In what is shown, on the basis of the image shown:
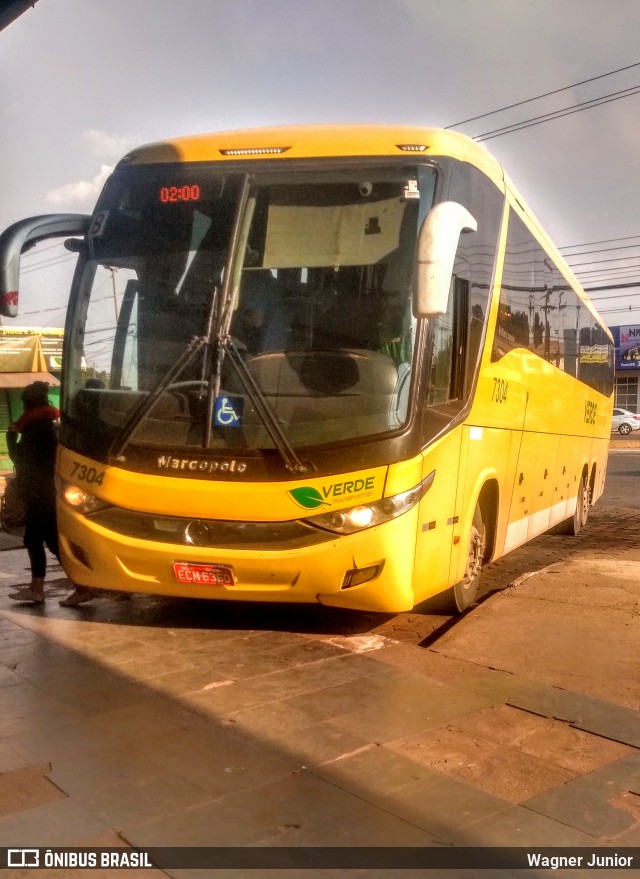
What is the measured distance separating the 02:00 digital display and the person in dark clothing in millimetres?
2033

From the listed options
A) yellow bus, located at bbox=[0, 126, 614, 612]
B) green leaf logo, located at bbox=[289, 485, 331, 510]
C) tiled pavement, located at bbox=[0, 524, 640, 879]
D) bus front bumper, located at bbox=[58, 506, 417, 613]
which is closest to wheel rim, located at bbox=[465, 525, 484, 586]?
yellow bus, located at bbox=[0, 126, 614, 612]

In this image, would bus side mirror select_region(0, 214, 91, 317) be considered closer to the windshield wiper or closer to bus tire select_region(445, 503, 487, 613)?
the windshield wiper

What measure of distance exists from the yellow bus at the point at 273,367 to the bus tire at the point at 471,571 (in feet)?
2.65

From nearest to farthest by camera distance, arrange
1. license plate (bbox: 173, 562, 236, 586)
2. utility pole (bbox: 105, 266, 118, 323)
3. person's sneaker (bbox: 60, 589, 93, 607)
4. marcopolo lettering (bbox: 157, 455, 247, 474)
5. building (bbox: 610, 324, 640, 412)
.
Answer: marcopolo lettering (bbox: 157, 455, 247, 474) → license plate (bbox: 173, 562, 236, 586) → utility pole (bbox: 105, 266, 118, 323) → person's sneaker (bbox: 60, 589, 93, 607) → building (bbox: 610, 324, 640, 412)

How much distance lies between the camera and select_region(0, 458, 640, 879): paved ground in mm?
3838

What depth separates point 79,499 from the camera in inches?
258

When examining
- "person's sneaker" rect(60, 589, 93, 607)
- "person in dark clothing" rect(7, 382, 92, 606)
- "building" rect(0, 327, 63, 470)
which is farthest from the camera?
"building" rect(0, 327, 63, 470)

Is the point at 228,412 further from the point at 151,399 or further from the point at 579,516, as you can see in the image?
the point at 579,516

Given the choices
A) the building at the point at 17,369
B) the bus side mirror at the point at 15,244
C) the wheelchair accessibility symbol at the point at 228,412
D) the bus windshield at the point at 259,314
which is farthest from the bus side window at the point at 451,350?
the building at the point at 17,369

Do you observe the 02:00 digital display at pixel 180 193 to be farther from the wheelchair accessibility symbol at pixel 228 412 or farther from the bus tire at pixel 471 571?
the bus tire at pixel 471 571

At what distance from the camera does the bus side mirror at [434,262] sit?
5.65m

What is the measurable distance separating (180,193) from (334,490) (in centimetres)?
243

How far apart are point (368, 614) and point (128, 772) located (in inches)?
143

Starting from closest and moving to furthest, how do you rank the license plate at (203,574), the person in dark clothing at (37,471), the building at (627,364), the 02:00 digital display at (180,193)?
the license plate at (203,574)
the 02:00 digital display at (180,193)
the person in dark clothing at (37,471)
the building at (627,364)
